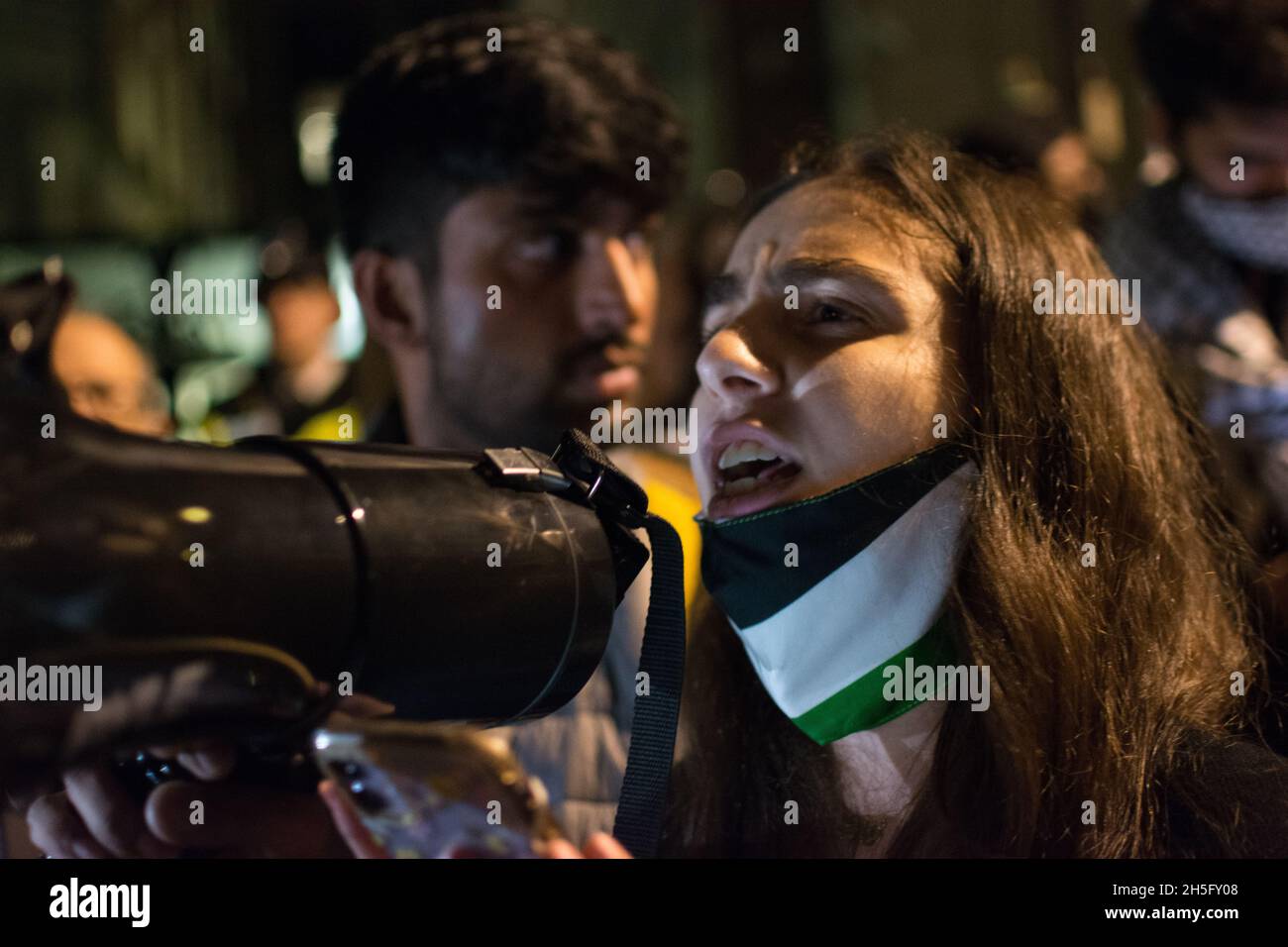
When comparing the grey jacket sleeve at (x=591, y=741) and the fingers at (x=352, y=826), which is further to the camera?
the grey jacket sleeve at (x=591, y=741)

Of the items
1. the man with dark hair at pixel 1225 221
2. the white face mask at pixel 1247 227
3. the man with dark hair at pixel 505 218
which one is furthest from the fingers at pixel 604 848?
the white face mask at pixel 1247 227

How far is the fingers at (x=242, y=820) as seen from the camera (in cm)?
113

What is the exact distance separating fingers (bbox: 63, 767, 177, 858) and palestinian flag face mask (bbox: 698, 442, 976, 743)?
0.57 m

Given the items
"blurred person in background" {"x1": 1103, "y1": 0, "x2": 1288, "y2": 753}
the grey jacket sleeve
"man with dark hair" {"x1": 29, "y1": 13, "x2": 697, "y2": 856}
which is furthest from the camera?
"blurred person in background" {"x1": 1103, "y1": 0, "x2": 1288, "y2": 753}

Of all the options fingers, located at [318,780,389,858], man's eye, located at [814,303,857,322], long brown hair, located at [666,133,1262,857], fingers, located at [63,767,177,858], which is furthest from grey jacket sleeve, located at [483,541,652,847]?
fingers, located at [318,780,389,858]

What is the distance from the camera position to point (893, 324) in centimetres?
136

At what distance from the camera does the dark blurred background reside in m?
4.63

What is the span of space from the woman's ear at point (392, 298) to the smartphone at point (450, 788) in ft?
3.54

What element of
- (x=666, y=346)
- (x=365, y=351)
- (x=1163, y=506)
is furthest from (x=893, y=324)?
(x=365, y=351)

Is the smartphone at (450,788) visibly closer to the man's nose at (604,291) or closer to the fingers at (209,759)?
the fingers at (209,759)

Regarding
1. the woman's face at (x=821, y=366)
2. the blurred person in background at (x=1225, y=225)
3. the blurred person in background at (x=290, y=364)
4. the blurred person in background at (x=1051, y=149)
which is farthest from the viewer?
the blurred person in background at (x=290, y=364)

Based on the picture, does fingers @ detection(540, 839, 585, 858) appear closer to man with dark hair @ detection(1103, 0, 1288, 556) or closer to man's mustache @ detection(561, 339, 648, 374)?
man's mustache @ detection(561, 339, 648, 374)

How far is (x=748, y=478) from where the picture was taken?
1.35 meters

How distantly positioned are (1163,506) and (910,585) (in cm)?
31
